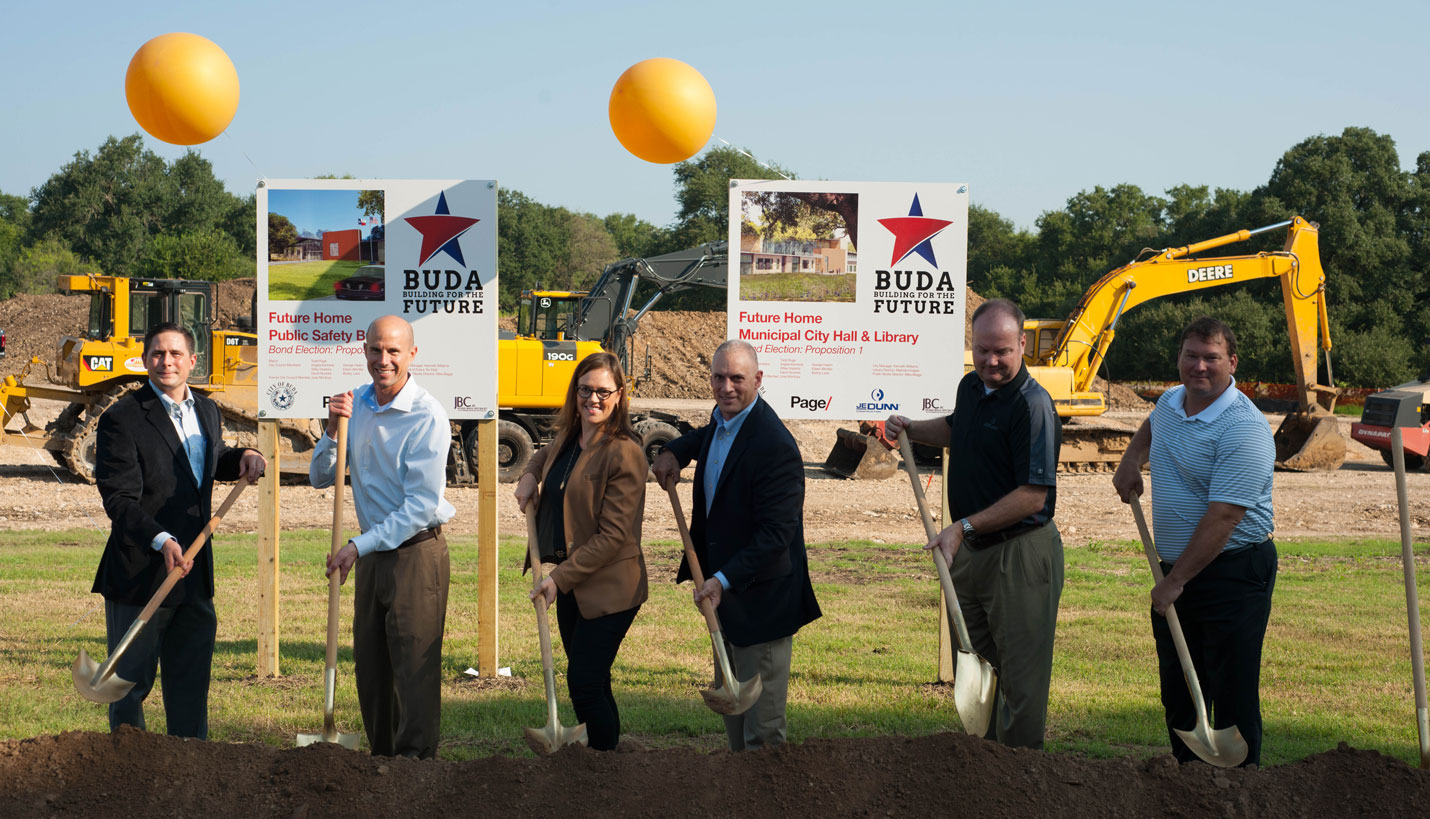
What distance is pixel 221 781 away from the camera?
388cm

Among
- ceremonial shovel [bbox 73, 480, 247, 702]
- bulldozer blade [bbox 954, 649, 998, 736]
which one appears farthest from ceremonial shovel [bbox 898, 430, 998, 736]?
ceremonial shovel [bbox 73, 480, 247, 702]

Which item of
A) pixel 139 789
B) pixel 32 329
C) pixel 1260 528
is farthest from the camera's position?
pixel 32 329

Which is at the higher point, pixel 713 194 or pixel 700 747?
pixel 713 194

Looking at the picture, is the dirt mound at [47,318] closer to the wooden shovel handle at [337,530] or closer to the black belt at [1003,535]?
the wooden shovel handle at [337,530]

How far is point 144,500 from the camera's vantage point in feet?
15.2

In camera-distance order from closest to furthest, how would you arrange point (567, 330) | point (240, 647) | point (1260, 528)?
point (1260, 528) → point (240, 647) → point (567, 330)

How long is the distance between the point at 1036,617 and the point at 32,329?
4744 centimetres

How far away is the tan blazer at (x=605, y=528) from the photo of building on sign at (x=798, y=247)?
2.36 meters

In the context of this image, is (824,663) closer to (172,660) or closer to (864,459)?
(172,660)

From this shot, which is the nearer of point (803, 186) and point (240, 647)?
point (803, 186)

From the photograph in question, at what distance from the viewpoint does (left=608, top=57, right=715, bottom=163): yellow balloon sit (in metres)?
5.93

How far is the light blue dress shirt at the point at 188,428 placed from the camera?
4672 millimetres

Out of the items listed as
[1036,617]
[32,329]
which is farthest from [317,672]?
[32,329]

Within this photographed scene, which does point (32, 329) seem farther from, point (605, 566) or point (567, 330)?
point (605, 566)
